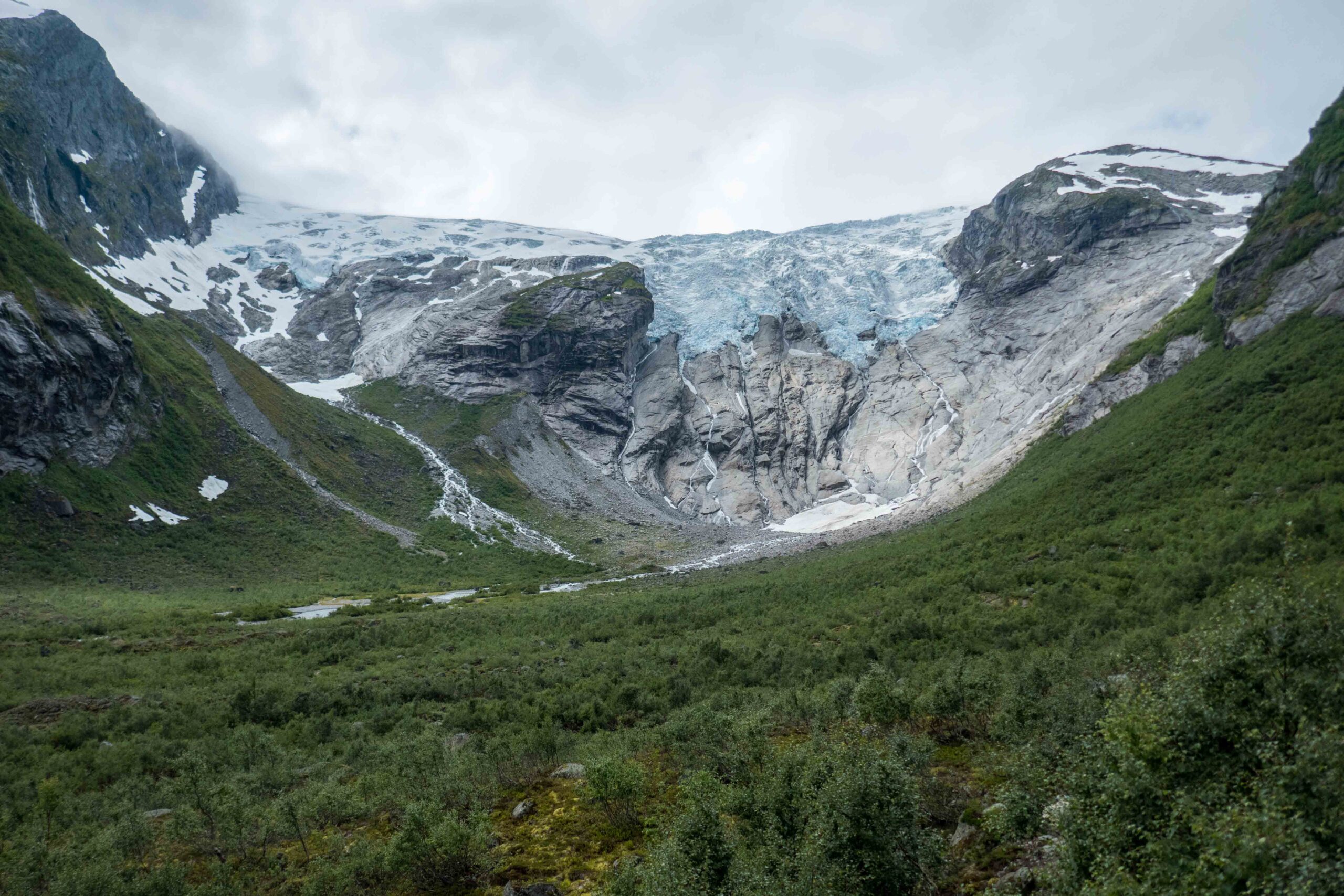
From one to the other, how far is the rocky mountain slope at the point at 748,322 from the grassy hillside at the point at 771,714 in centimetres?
4504

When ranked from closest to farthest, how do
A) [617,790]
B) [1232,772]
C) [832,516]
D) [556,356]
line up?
[1232,772] → [617,790] → [832,516] → [556,356]

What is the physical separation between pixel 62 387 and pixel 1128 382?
89.9m

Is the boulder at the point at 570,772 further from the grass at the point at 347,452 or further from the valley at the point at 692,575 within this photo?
the grass at the point at 347,452

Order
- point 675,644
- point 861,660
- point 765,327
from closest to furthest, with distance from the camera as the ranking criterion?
1. point 861,660
2. point 675,644
3. point 765,327

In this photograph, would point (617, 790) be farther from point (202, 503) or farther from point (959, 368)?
point (959, 368)

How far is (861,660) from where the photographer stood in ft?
73.4

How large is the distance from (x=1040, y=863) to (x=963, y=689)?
6974mm

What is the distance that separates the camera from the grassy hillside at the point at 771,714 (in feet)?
24.8

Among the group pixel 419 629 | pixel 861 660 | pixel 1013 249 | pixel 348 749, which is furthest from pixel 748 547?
pixel 1013 249

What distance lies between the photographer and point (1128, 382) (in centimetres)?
5109

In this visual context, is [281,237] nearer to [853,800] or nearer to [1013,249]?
[1013,249]

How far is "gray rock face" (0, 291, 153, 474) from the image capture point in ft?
159

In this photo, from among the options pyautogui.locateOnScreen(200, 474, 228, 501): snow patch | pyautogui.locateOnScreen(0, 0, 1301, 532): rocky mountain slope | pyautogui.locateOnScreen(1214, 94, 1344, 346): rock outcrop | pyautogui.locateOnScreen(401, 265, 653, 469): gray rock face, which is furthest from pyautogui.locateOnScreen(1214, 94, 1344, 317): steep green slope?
pyautogui.locateOnScreen(401, 265, 653, 469): gray rock face

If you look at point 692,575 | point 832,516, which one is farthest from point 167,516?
point 832,516
